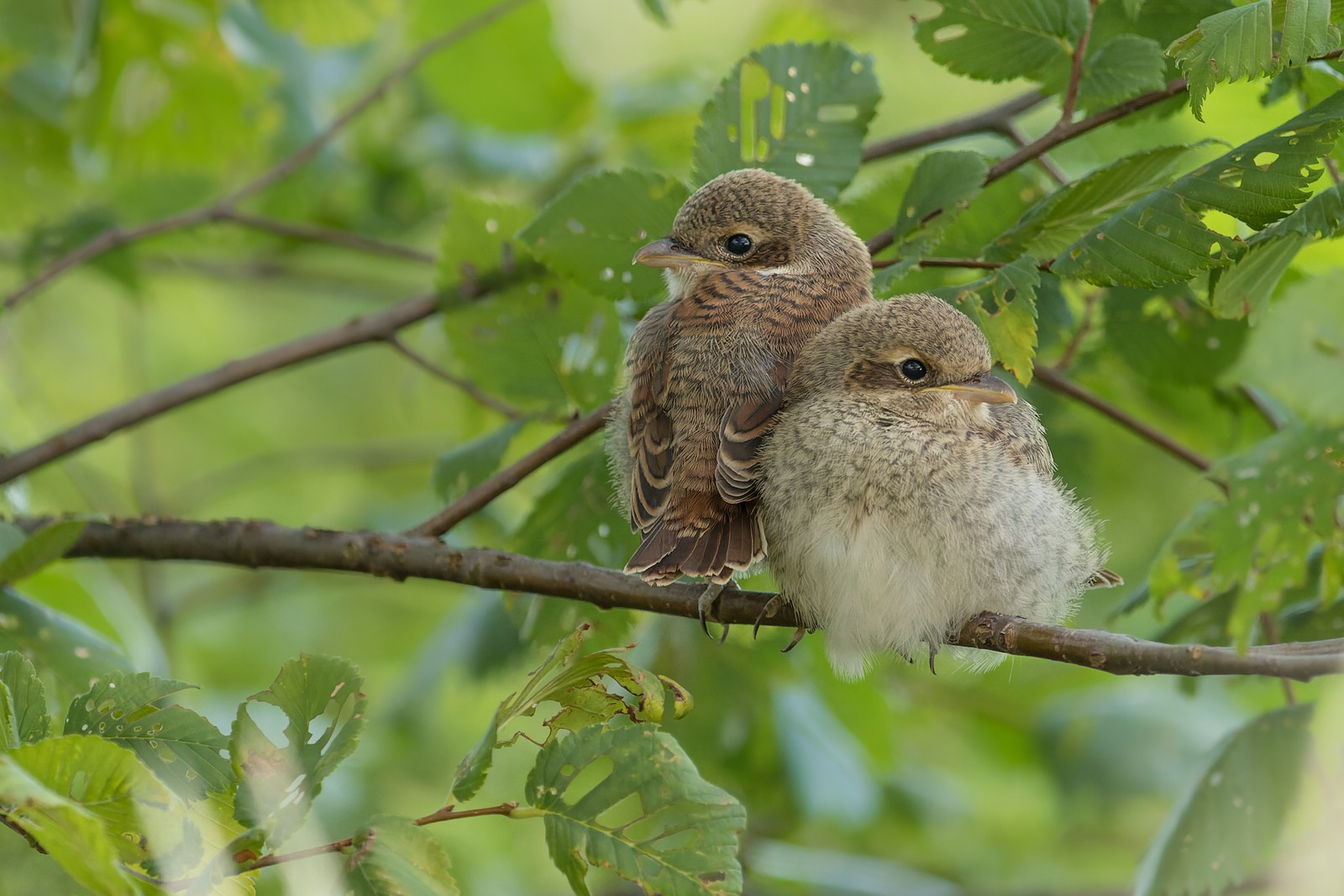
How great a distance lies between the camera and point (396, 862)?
142 centimetres

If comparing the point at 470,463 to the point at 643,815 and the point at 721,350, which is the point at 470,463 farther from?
the point at 643,815

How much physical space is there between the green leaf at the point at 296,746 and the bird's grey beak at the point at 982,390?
3.22 feet

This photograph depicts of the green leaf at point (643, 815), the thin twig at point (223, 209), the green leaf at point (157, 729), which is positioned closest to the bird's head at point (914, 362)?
the green leaf at point (643, 815)

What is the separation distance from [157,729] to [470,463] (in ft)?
3.40

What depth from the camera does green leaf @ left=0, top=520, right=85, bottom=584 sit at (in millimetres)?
2041

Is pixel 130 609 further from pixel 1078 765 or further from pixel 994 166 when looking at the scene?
pixel 1078 765

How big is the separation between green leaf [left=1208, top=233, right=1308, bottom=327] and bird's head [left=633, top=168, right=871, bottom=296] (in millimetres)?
641


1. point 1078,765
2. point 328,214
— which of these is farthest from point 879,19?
point 1078,765

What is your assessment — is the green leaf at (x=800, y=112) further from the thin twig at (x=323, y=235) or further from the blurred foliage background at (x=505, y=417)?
the thin twig at (x=323, y=235)

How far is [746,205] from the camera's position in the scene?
2.29 m

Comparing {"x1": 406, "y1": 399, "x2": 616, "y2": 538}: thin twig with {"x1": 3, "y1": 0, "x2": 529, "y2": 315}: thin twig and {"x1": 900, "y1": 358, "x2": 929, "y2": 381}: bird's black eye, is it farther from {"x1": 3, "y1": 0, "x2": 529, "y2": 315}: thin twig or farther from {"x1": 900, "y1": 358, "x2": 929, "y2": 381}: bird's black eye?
{"x1": 3, "y1": 0, "x2": 529, "y2": 315}: thin twig

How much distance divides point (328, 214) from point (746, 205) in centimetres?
244

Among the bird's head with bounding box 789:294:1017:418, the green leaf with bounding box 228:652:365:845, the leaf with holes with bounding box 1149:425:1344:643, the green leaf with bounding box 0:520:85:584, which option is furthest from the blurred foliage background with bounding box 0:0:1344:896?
the green leaf with bounding box 228:652:365:845

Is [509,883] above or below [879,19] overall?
below
